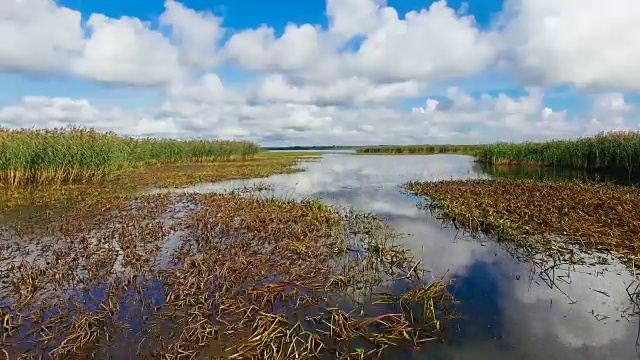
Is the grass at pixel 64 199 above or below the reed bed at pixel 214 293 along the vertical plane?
above

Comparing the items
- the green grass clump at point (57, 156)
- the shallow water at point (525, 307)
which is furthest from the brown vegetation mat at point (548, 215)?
the green grass clump at point (57, 156)

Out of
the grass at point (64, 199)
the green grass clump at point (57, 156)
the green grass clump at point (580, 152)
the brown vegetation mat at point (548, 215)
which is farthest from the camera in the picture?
the green grass clump at point (580, 152)

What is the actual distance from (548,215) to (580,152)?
2560 cm

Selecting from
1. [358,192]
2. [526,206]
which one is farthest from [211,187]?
[526,206]

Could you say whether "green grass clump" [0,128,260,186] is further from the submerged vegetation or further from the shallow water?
the submerged vegetation

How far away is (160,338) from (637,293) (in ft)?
24.9

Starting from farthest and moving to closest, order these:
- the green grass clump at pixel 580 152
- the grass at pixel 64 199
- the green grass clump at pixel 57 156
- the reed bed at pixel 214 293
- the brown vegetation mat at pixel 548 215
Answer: the green grass clump at pixel 580 152, the green grass clump at pixel 57 156, the grass at pixel 64 199, the brown vegetation mat at pixel 548 215, the reed bed at pixel 214 293

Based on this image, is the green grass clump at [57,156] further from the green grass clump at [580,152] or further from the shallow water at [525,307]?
the green grass clump at [580,152]

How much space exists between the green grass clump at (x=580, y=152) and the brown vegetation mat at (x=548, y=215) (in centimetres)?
1437

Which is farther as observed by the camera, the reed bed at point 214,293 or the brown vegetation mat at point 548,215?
the brown vegetation mat at point 548,215

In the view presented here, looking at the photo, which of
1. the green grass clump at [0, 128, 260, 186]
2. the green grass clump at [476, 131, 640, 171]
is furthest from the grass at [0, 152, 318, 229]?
the green grass clump at [476, 131, 640, 171]

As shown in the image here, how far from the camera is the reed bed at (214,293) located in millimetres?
5039

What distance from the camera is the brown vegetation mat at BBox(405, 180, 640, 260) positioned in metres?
9.58

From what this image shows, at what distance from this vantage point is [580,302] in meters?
6.50
